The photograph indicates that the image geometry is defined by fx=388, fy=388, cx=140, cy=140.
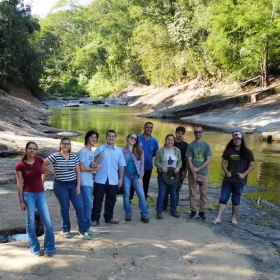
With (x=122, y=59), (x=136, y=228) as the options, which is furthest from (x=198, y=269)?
(x=122, y=59)

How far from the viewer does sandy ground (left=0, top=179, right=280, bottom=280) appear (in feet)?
15.9

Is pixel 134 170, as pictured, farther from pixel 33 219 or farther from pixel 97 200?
pixel 33 219

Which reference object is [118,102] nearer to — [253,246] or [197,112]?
[197,112]

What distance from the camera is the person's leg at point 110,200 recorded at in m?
6.64

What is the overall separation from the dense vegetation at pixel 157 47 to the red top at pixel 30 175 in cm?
2851

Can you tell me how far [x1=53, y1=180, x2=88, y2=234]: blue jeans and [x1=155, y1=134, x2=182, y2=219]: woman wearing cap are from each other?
184 cm

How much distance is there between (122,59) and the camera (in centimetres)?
6819

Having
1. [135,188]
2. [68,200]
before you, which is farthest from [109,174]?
[68,200]

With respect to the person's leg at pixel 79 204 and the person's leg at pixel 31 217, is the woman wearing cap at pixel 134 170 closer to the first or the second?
the person's leg at pixel 79 204

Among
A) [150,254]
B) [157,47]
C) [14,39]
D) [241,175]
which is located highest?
[157,47]

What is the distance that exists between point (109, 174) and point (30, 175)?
5.61 ft

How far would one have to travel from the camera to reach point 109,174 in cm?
654

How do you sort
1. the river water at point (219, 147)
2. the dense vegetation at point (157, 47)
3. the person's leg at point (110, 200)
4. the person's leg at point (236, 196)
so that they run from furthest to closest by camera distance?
1. the dense vegetation at point (157, 47)
2. the river water at point (219, 147)
3. the person's leg at point (236, 196)
4. the person's leg at point (110, 200)

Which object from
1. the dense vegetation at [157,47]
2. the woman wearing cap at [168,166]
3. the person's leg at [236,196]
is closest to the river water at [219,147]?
the person's leg at [236,196]
